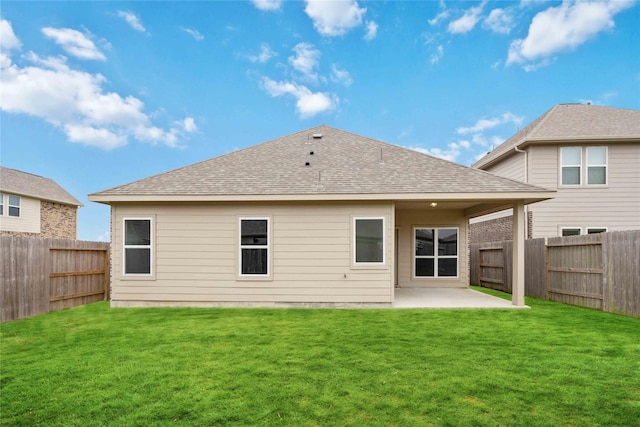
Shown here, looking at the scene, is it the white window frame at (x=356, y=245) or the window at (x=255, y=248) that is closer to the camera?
the white window frame at (x=356, y=245)

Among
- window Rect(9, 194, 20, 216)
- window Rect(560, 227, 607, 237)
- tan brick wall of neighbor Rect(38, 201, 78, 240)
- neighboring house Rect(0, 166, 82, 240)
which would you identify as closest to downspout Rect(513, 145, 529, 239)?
window Rect(560, 227, 607, 237)

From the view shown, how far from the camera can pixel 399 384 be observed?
4070mm

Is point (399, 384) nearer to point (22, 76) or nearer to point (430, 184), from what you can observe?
point (430, 184)

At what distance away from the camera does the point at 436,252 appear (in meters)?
13.1

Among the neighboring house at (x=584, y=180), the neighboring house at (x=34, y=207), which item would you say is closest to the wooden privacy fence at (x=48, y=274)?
the neighboring house at (x=34, y=207)

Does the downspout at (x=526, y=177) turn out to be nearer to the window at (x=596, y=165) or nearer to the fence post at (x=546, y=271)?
the window at (x=596, y=165)

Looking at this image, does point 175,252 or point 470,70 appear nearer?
point 175,252

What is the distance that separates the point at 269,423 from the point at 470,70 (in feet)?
65.3

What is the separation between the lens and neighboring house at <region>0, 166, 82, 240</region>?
20.9 m

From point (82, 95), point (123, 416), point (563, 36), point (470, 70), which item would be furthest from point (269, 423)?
point (563, 36)

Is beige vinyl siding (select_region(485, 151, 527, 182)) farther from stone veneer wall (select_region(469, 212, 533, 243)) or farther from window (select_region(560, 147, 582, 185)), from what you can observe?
stone veneer wall (select_region(469, 212, 533, 243))

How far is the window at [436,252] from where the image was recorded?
42.6 ft

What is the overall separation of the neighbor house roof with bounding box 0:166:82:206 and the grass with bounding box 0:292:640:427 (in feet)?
60.2

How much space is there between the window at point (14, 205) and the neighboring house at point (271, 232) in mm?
17005
